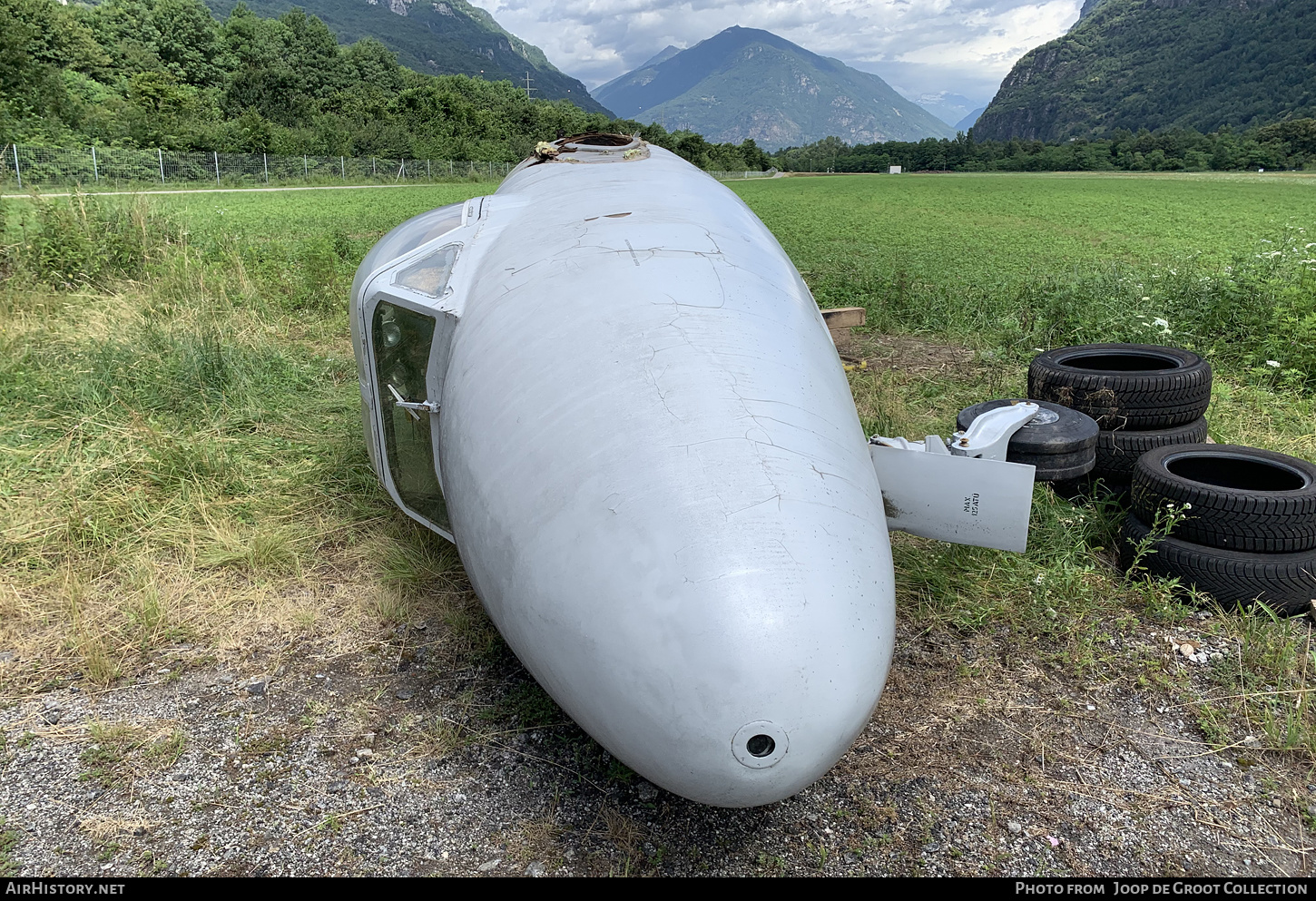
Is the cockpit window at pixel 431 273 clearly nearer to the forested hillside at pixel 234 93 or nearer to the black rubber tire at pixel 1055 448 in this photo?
the black rubber tire at pixel 1055 448

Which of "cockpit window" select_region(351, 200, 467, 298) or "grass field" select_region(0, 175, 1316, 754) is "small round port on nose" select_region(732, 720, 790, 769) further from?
"cockpit window" select_region(351, 200, 467, 298)

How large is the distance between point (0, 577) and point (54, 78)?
48712mm

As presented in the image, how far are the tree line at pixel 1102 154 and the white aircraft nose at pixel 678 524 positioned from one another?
317 ft

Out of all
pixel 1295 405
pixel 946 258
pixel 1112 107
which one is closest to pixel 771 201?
pixel 946 258

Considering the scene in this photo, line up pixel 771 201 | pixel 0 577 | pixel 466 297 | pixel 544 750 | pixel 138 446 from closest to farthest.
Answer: pixel 544 750 < pixel 466 297 < pixel 0 577 < pixel 138 446 < pixel 771 201

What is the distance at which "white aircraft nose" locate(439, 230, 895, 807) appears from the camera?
75.4 inches

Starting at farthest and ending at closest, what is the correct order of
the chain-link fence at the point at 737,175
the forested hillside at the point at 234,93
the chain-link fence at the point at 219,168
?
the chain-link fence at the point at 737,175
the forested hillside at the point at 234,93
the chain-link fence at the point at 219,168

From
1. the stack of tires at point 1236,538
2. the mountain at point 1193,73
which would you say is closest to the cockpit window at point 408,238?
the stack of tires at point 1236,538

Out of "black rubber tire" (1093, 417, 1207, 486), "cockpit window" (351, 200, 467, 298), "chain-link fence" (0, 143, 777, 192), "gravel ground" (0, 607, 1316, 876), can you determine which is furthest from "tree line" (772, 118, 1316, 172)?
"cockpit window" (351, 200, 467, 298)

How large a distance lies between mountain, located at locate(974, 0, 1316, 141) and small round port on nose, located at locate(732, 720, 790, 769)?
15852 centimetres

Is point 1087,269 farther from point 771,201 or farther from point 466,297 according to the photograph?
point 771,201

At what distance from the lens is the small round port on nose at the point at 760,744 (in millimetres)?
1871

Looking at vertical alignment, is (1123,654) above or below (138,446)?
below

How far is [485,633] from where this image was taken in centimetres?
367
